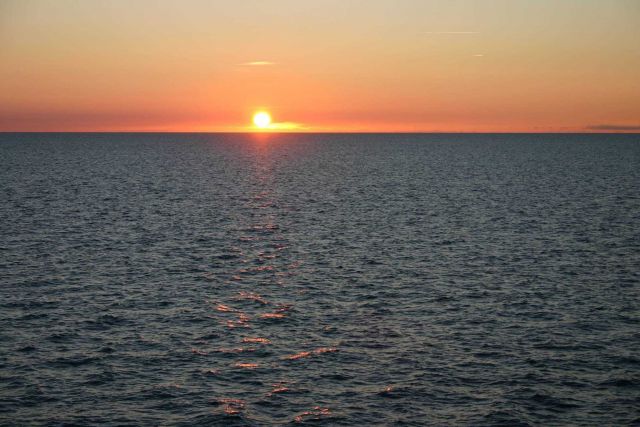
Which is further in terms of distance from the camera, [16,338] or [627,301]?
[627,301]

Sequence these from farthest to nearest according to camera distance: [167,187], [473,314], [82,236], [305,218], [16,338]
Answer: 1. [167,187]
2. [305,218]
3. [82,236]
4. [473,314]
5. [16,338]

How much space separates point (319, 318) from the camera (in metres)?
45.7

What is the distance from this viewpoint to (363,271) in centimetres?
6000

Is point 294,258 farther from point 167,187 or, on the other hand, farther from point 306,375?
point 167,187

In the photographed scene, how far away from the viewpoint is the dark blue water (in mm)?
32562

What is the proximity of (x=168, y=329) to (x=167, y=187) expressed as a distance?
10055 centimetres

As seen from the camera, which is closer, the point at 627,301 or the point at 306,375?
the point at 306,375

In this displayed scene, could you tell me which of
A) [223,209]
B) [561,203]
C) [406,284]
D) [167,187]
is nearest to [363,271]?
[406,284]

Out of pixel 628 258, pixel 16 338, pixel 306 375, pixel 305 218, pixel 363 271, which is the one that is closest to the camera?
pixel 306 375

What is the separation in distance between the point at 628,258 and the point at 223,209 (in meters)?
61.7

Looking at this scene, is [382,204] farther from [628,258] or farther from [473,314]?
[473,314]

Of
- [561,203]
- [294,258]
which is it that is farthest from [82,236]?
[561,203]

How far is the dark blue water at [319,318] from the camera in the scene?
1282 inches

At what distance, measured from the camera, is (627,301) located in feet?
162
